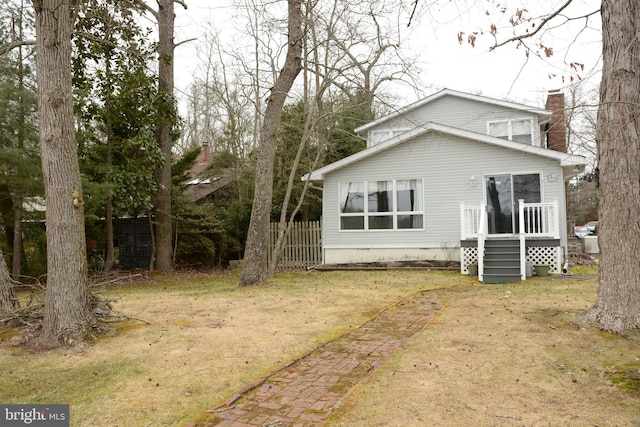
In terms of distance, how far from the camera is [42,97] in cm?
630

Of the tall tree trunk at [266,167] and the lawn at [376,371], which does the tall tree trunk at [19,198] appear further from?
the lawn at [376,371]

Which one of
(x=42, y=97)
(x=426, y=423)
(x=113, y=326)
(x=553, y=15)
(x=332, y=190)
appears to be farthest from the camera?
(x=332, y=190)

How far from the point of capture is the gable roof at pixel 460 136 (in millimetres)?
13680

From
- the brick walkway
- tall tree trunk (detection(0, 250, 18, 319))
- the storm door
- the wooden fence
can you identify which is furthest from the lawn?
the wooden fence

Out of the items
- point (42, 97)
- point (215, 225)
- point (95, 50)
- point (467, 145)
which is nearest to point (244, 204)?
point (215, 225)

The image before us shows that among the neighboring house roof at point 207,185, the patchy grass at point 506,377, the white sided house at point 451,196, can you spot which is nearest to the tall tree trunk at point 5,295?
the patchy grass at point 506,377

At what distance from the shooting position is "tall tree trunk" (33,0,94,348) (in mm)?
6070

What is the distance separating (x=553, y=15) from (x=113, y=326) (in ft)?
24.3

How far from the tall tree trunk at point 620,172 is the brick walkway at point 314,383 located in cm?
251

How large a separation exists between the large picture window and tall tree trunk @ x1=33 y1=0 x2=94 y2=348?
11.1m

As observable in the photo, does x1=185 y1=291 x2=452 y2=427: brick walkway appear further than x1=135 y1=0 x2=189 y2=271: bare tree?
No

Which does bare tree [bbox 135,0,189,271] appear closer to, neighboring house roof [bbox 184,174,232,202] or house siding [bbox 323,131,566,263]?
neighboring house roof [bbox 184,174,232,202]

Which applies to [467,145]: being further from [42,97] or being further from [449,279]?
[42,97]

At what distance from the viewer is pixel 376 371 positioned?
473 cm
